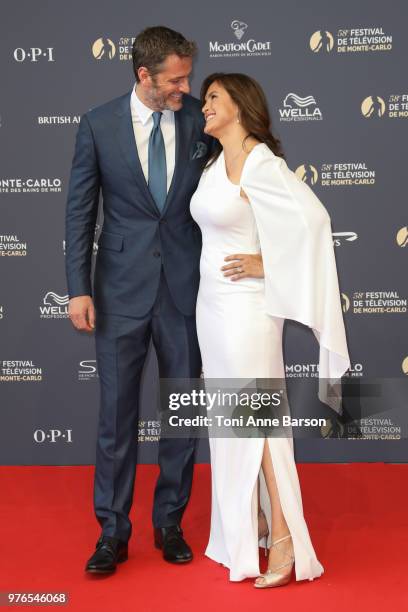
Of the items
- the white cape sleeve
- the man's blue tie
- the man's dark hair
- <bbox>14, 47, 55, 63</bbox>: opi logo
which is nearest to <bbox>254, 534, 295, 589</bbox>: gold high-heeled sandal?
the white cape sleeve

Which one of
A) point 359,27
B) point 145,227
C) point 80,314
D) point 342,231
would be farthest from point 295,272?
point 359,27

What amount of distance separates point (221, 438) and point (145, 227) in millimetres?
853

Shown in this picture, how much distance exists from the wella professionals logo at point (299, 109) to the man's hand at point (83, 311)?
1.80 m

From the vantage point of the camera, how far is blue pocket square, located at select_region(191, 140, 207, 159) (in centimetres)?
332

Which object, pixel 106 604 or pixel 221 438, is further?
pixel 221 438

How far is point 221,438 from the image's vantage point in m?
3.22

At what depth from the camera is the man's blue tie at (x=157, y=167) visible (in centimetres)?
326

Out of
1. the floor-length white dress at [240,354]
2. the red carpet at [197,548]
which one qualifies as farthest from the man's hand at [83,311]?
the red carpet at [197,548]

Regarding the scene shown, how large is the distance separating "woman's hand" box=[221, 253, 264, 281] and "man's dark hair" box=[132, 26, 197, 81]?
2.50 ft

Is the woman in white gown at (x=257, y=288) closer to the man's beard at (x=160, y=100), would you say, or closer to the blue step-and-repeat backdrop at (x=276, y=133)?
the man's beard at (x=160, y=100)

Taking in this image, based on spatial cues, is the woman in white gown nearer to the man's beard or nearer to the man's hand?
the man's beard

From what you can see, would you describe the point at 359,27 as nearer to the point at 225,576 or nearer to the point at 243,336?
the point at 243,336

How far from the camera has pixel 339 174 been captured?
4.56m

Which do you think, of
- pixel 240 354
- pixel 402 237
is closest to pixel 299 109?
pixel 402 237
